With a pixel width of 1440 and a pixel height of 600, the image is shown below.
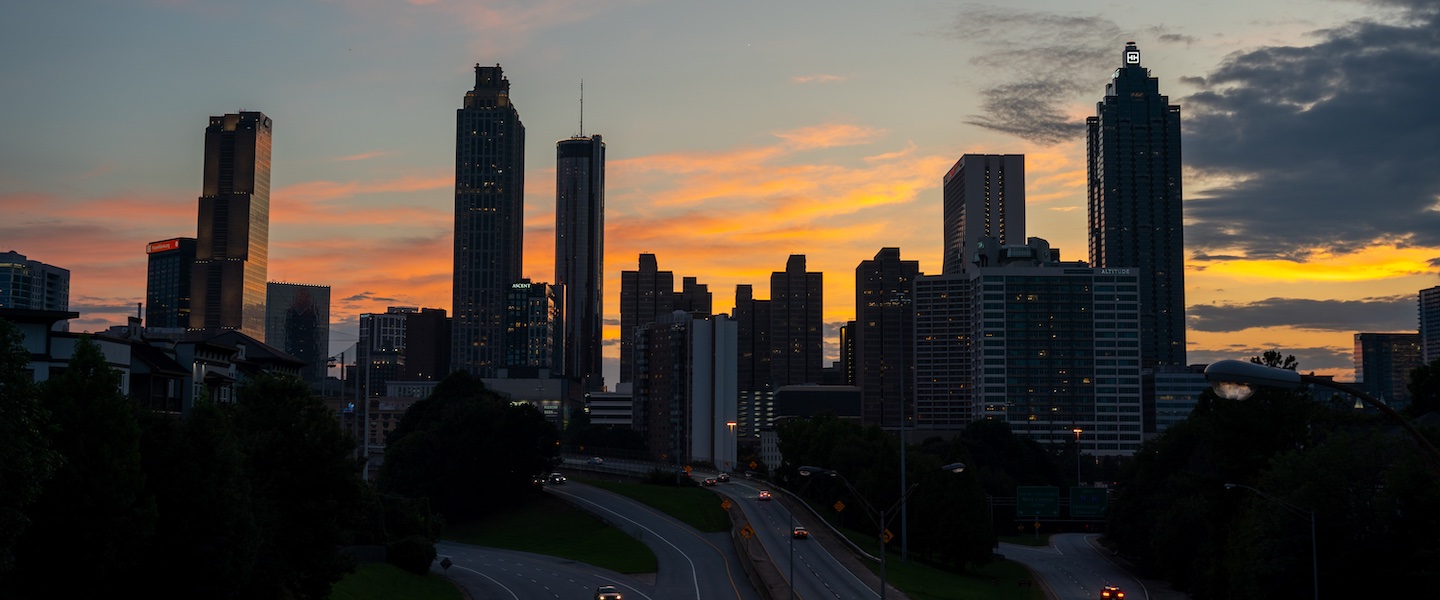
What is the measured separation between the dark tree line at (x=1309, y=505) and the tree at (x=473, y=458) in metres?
71.5

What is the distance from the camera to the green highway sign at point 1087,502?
14100 cm

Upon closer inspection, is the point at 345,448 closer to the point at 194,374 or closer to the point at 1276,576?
the point at 194,374

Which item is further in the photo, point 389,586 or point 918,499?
point 918,499

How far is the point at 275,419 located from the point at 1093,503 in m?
98.6

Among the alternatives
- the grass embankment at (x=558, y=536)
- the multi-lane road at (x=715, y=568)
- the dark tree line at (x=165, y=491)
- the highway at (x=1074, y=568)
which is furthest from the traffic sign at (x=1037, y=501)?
the dark tree line at (x=165, y=491)

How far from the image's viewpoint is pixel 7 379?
114ft

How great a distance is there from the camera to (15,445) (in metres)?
34.0

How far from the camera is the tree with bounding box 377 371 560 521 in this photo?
477 feet

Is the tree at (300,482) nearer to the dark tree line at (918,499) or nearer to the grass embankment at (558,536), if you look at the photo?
the grass embankment at (558,536)

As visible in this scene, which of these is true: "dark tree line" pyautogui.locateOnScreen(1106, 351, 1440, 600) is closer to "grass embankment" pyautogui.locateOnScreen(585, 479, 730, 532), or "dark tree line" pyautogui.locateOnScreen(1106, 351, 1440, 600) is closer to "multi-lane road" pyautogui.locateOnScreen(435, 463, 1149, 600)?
"multi-lane road" pyautogui.locateOnScreen(435, 463, 1149, 600)

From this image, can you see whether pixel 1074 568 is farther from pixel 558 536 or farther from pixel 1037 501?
pixel 558 536

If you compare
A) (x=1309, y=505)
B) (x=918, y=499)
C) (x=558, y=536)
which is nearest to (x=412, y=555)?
(x=558, y=536)

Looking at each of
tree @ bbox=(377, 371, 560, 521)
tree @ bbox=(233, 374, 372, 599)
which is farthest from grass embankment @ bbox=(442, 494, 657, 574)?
tree @ bbox=(233, 374, 372, 599)

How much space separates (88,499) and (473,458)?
99.6 m
